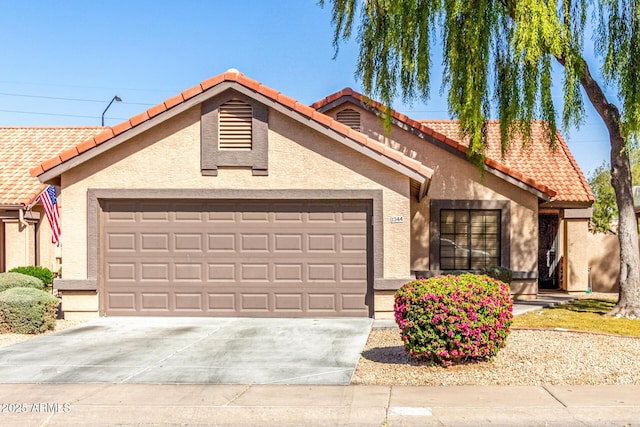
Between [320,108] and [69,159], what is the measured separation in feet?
22.8

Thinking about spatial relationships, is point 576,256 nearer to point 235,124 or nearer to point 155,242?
point 235,124

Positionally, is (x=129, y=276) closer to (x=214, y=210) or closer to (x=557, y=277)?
(x=214, y=210)

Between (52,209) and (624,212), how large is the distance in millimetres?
14847

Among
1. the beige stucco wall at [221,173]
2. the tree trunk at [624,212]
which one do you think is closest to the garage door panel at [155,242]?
the beige stucco wall at [221,173]

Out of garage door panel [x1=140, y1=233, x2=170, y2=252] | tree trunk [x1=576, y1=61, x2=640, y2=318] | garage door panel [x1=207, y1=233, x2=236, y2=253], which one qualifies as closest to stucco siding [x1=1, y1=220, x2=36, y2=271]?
garage door panel [x1=140, y1=233, x2=170, y2=252]

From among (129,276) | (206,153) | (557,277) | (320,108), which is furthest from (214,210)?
(557,277)

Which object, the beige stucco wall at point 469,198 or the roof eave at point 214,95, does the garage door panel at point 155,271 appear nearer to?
the roof eave at point 214,95

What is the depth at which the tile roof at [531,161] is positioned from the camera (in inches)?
629

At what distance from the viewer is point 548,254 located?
19.7m

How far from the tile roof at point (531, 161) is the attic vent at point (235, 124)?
3.84 m

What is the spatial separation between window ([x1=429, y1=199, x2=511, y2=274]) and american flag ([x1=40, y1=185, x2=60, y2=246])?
10.3 meters

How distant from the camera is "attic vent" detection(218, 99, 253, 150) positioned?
500 inches

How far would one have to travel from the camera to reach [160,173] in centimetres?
1286

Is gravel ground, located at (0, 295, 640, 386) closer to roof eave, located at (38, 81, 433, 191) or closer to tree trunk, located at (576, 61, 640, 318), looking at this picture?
tree trunk, located at (576, 61, 640, 318)
